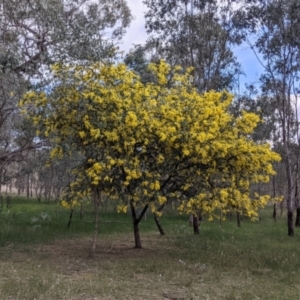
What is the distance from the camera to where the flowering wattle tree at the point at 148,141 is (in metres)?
10.6

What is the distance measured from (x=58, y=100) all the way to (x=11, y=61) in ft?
3.98

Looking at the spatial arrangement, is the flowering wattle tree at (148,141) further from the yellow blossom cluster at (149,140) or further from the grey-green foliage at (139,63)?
the grey-green foliage at (139,63)

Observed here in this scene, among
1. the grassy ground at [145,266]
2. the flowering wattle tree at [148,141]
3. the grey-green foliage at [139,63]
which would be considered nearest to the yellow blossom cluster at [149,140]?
the flowering wattle tree at [148,141]

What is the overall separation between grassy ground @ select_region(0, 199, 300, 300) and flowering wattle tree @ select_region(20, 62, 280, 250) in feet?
4.22

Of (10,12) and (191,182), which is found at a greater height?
(10,12)

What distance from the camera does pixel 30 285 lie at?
7785mm

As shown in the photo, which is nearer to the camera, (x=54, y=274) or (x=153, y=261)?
(x=54, y=274)

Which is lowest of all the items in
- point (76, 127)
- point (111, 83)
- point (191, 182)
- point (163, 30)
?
point (191, 182)

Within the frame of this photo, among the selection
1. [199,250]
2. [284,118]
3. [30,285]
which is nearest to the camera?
[30,285]

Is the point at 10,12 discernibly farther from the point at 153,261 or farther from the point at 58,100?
the point at 153,261

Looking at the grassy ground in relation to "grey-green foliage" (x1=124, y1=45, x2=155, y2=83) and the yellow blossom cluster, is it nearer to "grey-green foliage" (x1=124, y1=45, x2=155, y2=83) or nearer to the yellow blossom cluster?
the yellow blossom cluster

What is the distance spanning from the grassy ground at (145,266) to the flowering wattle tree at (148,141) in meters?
1.29

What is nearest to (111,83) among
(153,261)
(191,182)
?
(191,182)

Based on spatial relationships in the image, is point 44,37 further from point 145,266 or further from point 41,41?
point 145,266
